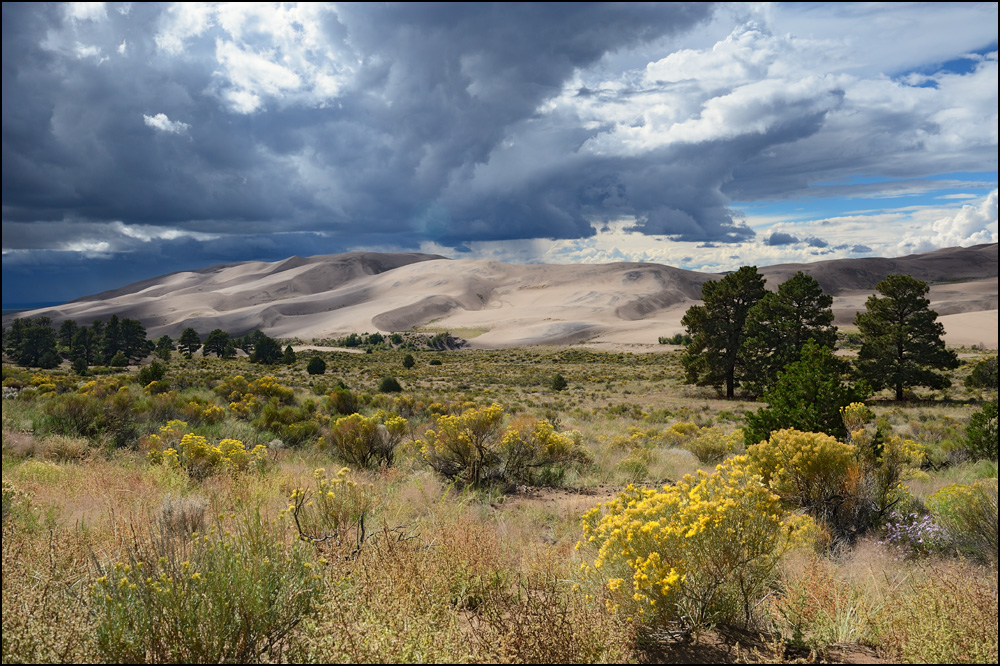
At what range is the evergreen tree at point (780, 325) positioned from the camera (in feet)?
94.0

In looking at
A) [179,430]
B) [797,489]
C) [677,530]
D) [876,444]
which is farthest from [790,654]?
[179,430]

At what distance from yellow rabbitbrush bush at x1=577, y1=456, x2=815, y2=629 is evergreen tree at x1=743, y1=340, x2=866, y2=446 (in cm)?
605

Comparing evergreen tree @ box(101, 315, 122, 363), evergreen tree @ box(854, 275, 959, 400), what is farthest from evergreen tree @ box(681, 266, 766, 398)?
evergreen tree @ box(101, 315, 122, 363)

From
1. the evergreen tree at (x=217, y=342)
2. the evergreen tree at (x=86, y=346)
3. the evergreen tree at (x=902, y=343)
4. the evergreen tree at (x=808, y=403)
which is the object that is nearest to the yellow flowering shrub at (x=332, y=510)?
the evergreen tree at (x=808, y=403)

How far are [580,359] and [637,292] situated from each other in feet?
348

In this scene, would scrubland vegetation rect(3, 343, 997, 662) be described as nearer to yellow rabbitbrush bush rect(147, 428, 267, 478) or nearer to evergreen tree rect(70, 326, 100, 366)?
yellow rabbitbrush bush rect(147, 428, 267, 478)

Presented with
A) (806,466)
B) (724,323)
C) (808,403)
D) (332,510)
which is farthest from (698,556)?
(724,323)

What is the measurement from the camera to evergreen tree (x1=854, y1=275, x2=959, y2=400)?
1075 inches

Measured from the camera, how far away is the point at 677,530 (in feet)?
11.7

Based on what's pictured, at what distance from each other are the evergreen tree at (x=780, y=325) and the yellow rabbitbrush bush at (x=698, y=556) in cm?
2774

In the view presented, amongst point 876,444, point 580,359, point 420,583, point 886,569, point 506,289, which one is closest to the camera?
point 420,583

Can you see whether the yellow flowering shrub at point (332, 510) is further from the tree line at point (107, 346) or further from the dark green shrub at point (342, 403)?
the tree line at point (107, 346)

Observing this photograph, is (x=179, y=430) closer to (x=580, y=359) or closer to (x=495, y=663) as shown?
(x=495, y=663)

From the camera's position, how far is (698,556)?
12.1 feet
